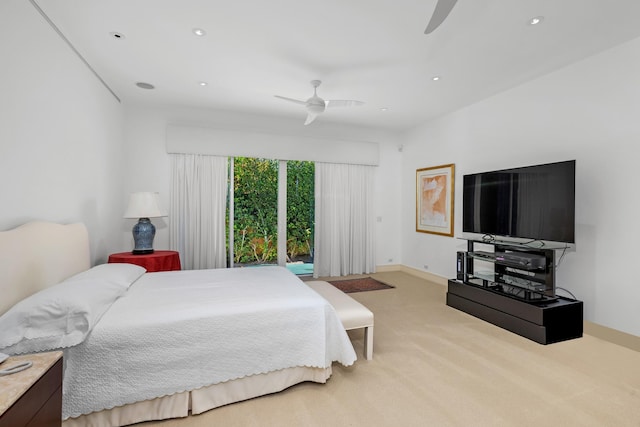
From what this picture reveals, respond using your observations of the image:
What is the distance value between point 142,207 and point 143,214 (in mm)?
93

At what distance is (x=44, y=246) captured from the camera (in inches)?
86.9

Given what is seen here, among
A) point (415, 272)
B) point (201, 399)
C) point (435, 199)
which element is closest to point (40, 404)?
point (201, 399)

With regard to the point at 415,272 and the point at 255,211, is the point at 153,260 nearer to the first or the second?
the point at 255,211

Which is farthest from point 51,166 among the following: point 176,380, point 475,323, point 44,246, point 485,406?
point 475,323

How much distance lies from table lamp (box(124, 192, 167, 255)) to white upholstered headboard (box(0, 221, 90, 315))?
0.90 metres

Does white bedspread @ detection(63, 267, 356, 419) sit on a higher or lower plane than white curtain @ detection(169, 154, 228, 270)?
lower

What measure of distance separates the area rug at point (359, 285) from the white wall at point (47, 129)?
3329 mm

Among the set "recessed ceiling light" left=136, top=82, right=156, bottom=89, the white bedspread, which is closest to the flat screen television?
the white bedspread

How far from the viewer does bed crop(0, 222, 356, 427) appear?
64.6 inches

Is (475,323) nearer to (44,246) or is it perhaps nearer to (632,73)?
(632,73)

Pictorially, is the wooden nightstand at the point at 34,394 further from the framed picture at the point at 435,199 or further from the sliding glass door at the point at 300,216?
the framed picture at the point at 435,199

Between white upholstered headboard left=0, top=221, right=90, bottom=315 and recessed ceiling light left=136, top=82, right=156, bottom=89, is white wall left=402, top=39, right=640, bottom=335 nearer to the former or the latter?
recessed ceiling light left=136, top=82, right=156, bottom=89

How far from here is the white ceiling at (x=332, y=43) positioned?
232cm

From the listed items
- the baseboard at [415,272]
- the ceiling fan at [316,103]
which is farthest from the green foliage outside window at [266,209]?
the ceiling fan at [316,103]
